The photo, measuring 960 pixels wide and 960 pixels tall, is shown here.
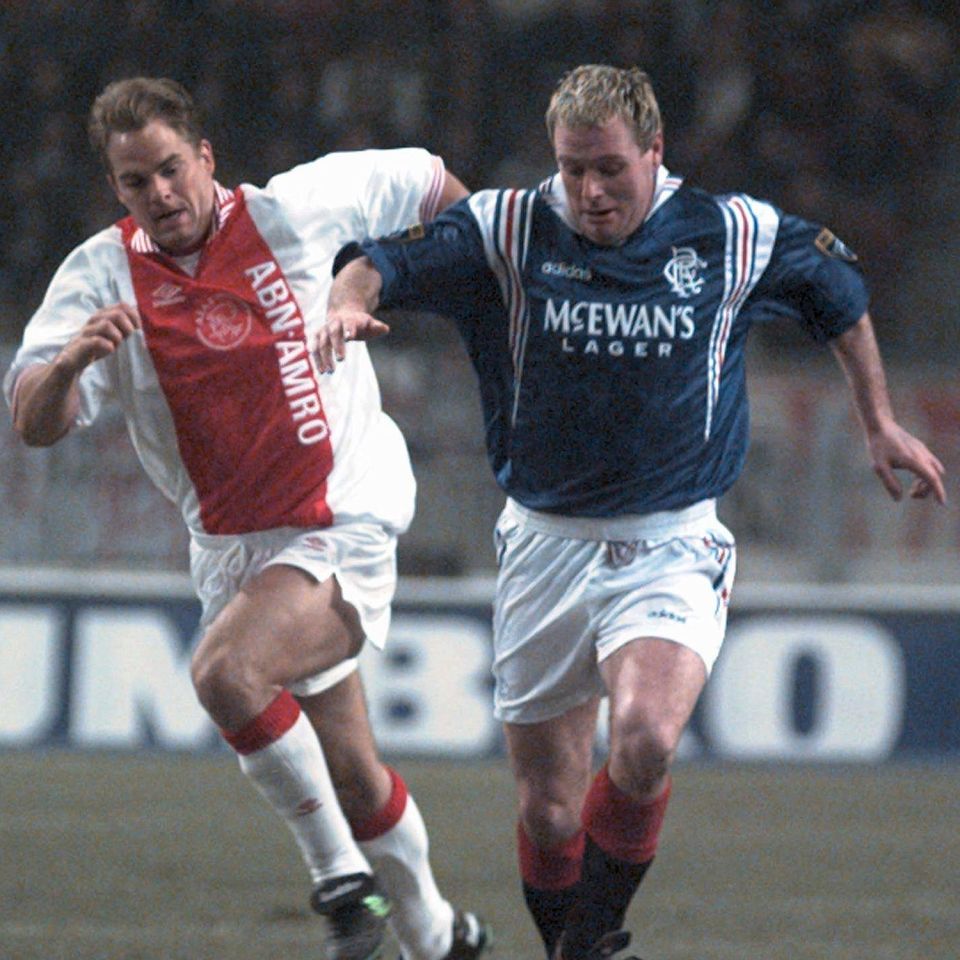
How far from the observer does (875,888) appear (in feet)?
19.3

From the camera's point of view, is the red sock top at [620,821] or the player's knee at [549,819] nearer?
the red sock top at [620,821]

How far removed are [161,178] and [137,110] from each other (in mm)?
145

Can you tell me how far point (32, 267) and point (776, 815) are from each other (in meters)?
5.15

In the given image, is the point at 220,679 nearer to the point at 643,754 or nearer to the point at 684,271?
the point at 643,754

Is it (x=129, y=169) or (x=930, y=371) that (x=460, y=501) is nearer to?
(x=930, y=371)

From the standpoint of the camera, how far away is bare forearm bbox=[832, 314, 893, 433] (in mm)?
4211

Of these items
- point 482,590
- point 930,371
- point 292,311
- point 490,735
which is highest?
point 292,311

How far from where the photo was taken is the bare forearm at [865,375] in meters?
4.21

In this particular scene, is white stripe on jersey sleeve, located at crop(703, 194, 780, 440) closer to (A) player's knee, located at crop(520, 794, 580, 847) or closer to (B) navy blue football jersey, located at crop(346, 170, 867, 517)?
(B) navy blue football jersey, located at crop(346, 170, 867, 517)

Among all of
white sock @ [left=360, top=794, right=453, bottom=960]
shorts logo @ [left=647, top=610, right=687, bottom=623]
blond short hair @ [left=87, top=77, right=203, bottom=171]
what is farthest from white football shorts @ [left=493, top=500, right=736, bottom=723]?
blond short hair @ [left=87, top=77, right=203, bottom=171]

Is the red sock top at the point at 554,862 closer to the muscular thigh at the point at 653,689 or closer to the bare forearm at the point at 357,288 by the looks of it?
the muscular thigh at the point at 653,689

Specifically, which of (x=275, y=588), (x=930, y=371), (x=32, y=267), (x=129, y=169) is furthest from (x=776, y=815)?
(x=32, y=267)

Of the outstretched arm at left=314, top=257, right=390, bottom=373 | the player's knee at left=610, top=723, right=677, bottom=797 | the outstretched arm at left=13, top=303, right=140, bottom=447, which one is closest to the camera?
the outstretched arm at left=314, top=257, right=390, bottom=373

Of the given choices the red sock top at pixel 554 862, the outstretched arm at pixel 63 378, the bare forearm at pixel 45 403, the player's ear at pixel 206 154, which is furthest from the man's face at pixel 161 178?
the red sock top at pixel 554 862
